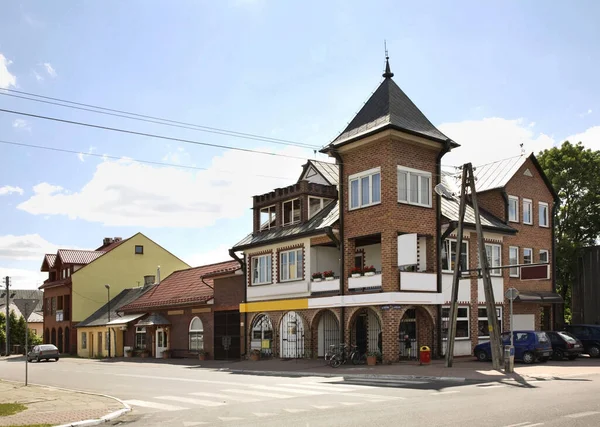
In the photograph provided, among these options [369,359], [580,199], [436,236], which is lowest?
[369,359]

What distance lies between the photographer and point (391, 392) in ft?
57.4

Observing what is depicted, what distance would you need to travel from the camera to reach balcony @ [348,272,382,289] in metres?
29.8

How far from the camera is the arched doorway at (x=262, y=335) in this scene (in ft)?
118

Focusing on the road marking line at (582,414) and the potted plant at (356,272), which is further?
the potted plant at (356,272)

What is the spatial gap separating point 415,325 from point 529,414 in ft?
62.0

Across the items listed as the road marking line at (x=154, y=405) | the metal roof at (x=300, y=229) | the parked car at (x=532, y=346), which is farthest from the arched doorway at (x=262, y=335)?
the road marking line at (x=154, y=405)

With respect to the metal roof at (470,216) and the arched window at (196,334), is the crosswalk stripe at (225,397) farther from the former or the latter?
the arched window at (196,334)

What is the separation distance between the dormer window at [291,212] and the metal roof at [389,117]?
4795mm

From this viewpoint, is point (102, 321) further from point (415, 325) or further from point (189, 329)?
point (415, 325)

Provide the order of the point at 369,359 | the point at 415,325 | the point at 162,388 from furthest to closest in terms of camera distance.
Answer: the point at 415,325, the point at 369,359, the point at 162,388

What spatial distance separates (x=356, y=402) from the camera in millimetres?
15359

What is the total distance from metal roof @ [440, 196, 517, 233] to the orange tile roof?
12.3 meters

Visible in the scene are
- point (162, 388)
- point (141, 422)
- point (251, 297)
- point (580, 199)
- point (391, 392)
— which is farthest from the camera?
point (580, 199)

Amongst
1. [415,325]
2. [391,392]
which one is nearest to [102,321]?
[415,325]
